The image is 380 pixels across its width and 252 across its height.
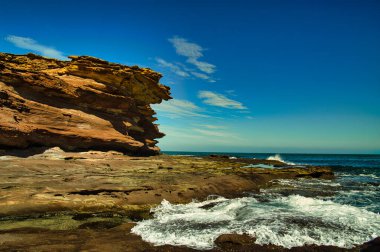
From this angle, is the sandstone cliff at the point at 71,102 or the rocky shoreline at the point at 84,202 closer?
the rocky shoreline at the point at 84,202

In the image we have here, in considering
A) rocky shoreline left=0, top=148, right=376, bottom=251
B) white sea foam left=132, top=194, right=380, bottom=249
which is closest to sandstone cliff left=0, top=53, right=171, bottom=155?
rocky shoreline left=0, top=148, right=376, bottom=251

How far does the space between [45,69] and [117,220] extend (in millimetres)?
26116

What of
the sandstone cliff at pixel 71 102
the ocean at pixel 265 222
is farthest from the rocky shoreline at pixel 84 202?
the sandstone cliff at pixel 71 102

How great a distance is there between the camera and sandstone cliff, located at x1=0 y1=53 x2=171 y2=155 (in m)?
23.8

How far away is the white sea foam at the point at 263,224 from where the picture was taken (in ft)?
30.4

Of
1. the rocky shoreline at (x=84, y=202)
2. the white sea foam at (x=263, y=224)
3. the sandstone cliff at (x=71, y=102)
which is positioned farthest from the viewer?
the sandstone cliff at (x=71, y=102)

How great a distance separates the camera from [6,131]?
2169 cm

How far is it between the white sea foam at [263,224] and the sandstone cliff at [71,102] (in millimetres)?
16040

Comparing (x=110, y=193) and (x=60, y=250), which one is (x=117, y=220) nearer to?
(x=110, y=193)

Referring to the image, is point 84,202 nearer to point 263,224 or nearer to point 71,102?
point 263,224

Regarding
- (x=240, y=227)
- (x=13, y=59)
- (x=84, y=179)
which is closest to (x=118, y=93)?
(x=13, y=59)

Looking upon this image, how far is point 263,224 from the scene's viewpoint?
10.7 m

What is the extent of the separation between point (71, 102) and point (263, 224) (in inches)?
972

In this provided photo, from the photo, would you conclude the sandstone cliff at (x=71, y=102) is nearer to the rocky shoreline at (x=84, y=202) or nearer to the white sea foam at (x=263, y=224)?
the rocky shoreline at (x=84, y=202)
